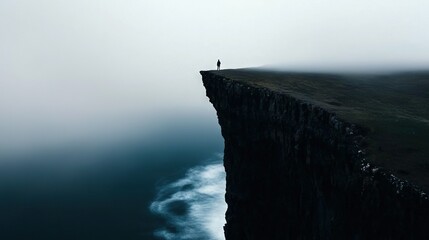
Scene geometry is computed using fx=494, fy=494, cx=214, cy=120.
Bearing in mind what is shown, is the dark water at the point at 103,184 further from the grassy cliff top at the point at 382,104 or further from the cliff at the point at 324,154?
the grassy cliff top at the point at 382,104

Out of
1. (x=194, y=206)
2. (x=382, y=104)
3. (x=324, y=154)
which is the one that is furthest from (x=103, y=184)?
(x=324, y=154)

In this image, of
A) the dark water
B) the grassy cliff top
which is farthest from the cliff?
the dark water

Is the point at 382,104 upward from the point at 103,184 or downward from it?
upward

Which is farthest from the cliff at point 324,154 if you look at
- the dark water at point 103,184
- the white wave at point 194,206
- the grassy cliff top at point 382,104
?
the dark water at point 103,184

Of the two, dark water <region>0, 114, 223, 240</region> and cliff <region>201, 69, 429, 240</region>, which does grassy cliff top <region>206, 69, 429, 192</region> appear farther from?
dark water <region>0, 114, 223, 240</region>

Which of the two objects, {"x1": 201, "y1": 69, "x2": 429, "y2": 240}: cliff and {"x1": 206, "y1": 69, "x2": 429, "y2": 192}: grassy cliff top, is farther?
{"x1": 206, "y1": 69, "x2": 429, "y2": 192}: grassy cliff top

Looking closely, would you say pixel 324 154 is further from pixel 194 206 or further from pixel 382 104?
pixel 194 206
